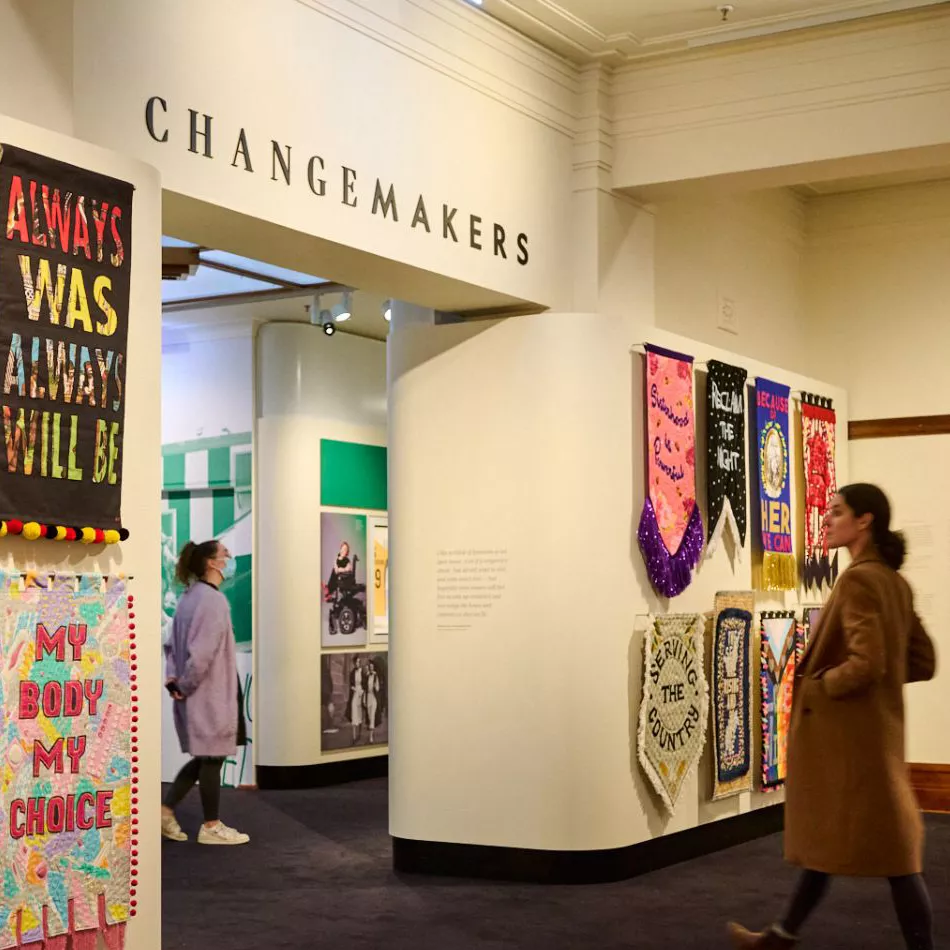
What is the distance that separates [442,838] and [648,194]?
3.12m

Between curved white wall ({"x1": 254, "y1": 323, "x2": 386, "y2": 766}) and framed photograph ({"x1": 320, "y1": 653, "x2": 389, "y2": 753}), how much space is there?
94mm

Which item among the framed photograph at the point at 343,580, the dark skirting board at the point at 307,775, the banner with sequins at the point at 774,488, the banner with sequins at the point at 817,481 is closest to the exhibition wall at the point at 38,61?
the banner with sequins at the point at 774,488

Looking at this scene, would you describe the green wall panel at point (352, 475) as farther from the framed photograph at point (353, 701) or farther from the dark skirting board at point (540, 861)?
the dark skirting board at point (540, 861)

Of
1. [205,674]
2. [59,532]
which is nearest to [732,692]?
[205,674]

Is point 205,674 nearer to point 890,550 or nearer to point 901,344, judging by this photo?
point 890,550

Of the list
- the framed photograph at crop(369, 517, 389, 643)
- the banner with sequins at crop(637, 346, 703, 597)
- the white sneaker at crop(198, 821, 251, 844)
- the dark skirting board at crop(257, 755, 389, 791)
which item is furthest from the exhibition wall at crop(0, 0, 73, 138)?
the framed photograph at crop(369, 517, 389, 643)

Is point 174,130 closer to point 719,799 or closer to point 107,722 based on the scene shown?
point 107,722

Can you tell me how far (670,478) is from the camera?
7246 millimetres

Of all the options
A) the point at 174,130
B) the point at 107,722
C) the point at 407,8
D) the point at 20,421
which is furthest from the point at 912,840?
the point at 407,8

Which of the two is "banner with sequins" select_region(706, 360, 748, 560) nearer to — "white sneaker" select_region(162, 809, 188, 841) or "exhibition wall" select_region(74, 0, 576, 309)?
"exhibition wall" select_region(74, 0, 576, 309)

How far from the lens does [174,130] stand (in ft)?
16.0

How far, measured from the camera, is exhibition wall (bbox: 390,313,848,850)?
6.70 m

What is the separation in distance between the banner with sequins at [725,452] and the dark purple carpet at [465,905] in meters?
1.59

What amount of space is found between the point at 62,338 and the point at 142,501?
56 cm
